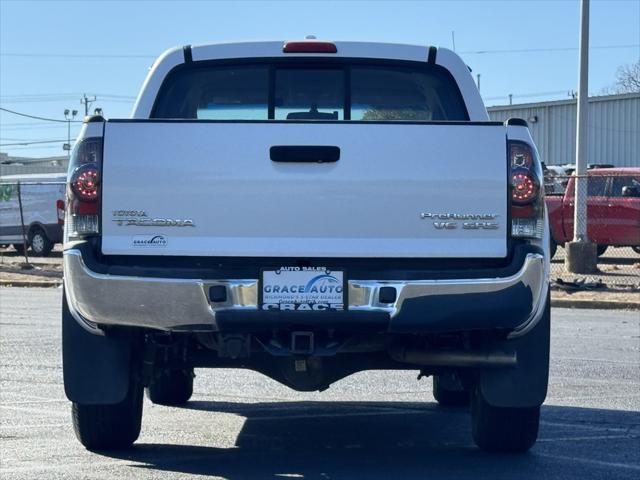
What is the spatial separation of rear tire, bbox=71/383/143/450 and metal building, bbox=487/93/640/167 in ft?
129

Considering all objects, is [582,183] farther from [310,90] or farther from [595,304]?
[310,90]

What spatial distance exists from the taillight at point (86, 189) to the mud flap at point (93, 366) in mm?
457

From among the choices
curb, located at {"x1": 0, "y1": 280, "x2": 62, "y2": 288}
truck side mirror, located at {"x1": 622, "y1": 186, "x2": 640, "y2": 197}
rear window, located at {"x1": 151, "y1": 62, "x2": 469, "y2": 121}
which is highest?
rear window, located at {"x1": 151, "y1": 62, "x2": 469, "y2": 121}

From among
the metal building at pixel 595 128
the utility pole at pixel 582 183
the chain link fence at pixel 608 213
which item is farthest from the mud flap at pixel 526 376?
the metal building at pixel 595 128

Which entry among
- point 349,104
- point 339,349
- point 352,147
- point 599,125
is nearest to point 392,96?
point 349,104

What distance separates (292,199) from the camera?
18.7ft

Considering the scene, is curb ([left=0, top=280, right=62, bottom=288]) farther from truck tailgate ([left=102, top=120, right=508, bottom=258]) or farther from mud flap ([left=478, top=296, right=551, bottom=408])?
mud flap ([left=478, top=296, right=551, bottom=408])

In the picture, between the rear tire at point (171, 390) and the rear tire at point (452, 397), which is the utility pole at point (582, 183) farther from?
the rear tire at point (171, 390)

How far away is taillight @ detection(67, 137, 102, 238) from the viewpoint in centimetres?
577

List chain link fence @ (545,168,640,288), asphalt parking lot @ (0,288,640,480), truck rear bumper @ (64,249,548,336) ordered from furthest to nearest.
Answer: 1. chain link fence @ (545,168,640,288)
2. asphalt parking lot @ (0,288,640,480)
3. truck rear bumper @ (64,249,548,336)

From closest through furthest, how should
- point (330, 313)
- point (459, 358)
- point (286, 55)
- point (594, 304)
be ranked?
point (330, 313)
point (459, 358)
point (286, 55)
point (594, 304)

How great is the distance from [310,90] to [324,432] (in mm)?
2111

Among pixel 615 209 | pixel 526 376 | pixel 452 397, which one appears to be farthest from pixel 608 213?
pixel 526 376

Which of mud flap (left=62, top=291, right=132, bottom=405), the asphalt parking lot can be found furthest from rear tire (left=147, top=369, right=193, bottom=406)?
mud flap (left=62, top=291, right=132, bottom=405)
